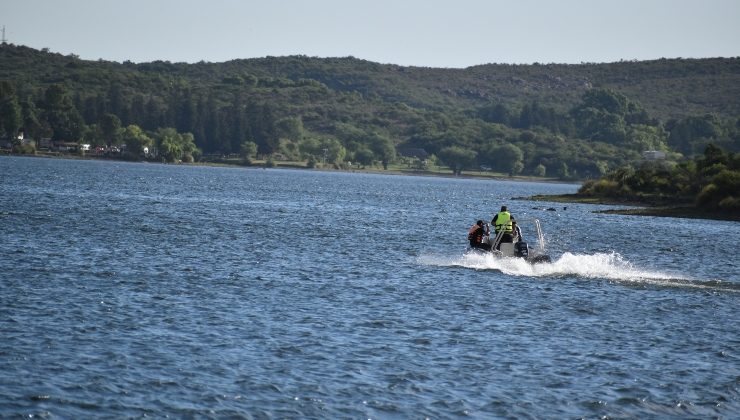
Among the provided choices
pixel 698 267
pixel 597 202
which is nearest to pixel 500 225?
pixel 698 267

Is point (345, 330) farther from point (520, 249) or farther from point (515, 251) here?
point (520, 249)

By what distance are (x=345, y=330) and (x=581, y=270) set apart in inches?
891

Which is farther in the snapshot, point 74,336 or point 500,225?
point 500,225

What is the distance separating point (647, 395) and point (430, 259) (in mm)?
31991

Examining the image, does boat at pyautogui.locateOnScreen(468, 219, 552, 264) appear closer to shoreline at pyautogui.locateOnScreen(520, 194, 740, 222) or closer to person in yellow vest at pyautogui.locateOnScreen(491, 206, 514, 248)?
person in yellow vest at pyautogui.locateOnScreen(491, 206, 514, 248)

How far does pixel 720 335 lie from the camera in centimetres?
3656

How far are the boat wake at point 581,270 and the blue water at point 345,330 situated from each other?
116 mm

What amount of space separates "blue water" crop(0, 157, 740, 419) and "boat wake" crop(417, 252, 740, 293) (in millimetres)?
116

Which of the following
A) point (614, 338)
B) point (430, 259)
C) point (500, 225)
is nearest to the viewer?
point (614, 338)

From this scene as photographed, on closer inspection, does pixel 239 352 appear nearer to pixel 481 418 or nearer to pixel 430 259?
pixel 481 418

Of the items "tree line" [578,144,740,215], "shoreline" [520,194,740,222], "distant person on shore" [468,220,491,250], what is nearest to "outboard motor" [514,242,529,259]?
"distant person on shore" [468,220,491,250]

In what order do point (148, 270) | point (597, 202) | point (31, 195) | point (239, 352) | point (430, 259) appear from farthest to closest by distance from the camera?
point (597, 202)
point (31, 195)
point (430, 259)
point (148, 270)
point (239, 352)

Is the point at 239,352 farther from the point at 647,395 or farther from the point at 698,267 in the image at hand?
the point at 698,267

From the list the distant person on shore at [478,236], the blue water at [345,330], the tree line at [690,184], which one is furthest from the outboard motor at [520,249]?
the tree line at [690,184]
